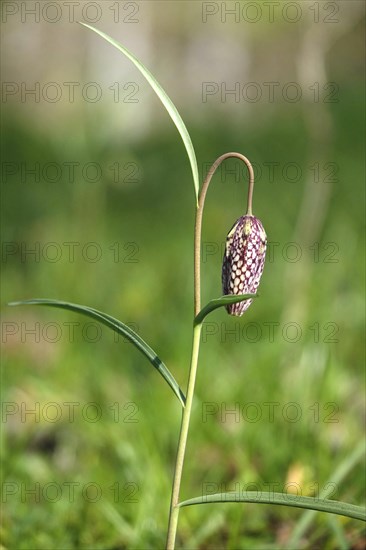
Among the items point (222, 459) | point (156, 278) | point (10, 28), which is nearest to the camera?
point (222, 459)

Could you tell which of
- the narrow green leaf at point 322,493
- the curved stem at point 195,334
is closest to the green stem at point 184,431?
the curved stem at point 195,334

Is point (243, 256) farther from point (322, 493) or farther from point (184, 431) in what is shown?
point (322, 493)

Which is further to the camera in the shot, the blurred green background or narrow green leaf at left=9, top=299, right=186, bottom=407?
the blurred green background

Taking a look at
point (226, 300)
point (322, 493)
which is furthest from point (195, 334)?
point (322, 493)

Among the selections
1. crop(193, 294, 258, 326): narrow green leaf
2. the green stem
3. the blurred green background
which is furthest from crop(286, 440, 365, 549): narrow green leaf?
crop(193, 294, 258, 326): narrow green leaf

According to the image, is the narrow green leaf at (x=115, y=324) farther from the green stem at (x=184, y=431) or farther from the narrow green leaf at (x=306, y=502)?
the narrow green leaf at (x=306, y=502)

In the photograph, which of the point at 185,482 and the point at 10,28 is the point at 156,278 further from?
the point at 10,28

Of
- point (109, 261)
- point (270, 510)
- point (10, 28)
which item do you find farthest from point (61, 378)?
point (10, 28)

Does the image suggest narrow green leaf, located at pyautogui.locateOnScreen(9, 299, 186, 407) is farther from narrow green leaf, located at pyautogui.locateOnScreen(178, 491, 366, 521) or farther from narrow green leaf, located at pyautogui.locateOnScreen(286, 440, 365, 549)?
narrow green leaf, located at pyautogui.locateOnScreen(286, 440, 365, 549)
